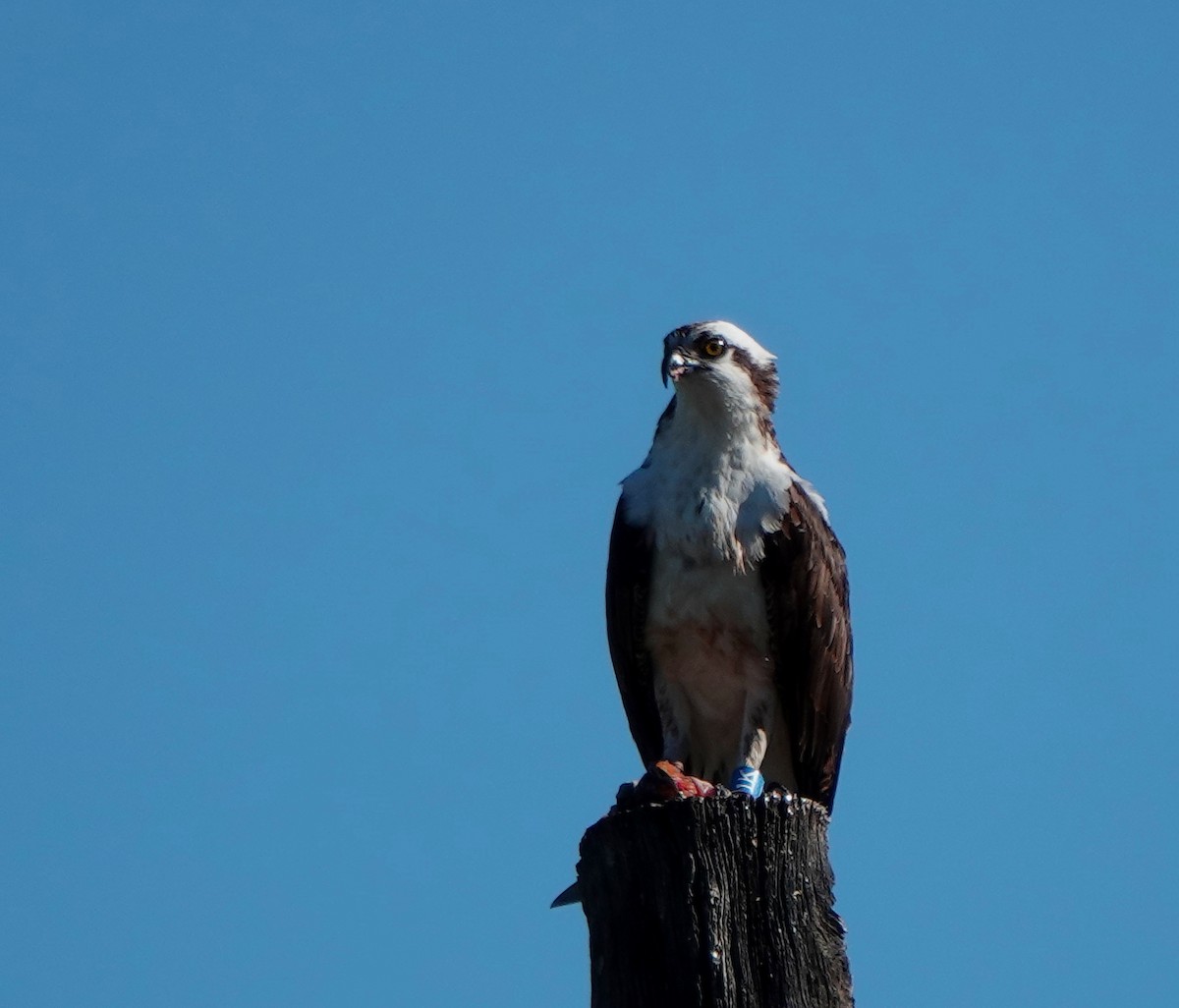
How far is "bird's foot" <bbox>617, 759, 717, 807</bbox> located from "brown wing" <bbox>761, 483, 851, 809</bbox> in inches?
74.9

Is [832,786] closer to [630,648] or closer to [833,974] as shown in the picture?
[630,648]

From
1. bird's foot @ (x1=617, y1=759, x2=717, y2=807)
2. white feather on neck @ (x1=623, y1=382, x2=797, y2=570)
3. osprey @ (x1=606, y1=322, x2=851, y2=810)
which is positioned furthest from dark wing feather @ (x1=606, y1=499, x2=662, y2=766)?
bird's foot @ (x1=617, y1=759, x2=717, y2=807)

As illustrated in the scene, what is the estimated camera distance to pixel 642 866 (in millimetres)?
4770

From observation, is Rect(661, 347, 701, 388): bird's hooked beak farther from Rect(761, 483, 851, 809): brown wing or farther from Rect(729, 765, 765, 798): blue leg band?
Rect(729, 765, 765, 798): blue leg band

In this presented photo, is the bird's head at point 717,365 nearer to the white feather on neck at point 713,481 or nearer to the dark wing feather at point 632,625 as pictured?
the white feather on neck at point 713,481

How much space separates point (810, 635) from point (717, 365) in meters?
1.28

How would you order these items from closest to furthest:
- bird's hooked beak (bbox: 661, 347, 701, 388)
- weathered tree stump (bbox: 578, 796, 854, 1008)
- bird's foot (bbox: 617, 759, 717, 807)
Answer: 1. weathered tree stump (bbox: 578, 796, 854, 1008)
2. bird's foot (bbox: 617, 759, 717, 807)
3. bird's hooked beak (bbox: 661, 347, 701, 388)

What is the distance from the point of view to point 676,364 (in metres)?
7.62

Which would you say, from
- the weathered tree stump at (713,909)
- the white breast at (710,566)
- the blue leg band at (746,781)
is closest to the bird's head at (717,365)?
the white breast at (710,566)

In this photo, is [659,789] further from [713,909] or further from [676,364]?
[676,364]

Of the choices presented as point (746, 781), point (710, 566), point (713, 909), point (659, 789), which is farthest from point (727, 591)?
point (713, 909)

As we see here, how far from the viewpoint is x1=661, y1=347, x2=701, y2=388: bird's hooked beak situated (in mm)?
7617

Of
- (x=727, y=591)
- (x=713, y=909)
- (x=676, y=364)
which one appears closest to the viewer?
(x=713, y=909)

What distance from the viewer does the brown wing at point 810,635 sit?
295 inches
